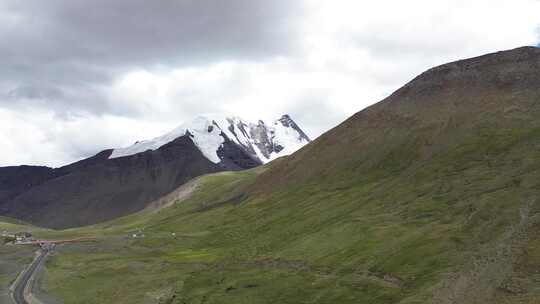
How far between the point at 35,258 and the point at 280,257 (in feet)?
338

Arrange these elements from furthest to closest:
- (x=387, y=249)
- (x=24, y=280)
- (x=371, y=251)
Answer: (x=24, y=280), (x=371, y=251), (x=387, y=249)

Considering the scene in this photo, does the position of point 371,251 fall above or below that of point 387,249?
above

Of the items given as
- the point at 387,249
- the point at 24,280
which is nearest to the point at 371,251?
the point at 387,249

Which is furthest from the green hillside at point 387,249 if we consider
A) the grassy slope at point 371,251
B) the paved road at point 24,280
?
the paved road at point 24,280

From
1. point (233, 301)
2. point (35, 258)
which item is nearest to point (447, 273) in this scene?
point (233, 301)

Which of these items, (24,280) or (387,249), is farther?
(24,280)

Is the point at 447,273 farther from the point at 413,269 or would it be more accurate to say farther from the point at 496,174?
the point at 496,174

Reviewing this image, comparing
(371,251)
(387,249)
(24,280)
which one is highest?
(24,280)

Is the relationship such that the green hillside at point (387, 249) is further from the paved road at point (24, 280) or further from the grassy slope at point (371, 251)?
the paved road at point (24, 280)

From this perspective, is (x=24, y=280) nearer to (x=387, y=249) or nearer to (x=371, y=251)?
(x=371, y=251)

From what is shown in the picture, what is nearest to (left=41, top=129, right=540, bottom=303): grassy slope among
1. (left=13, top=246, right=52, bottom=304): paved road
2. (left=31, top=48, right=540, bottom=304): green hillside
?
(left=31, top=48, right=540, bottom=304): green hillside

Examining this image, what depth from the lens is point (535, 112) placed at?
619 feet

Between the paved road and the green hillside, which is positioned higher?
the paved road

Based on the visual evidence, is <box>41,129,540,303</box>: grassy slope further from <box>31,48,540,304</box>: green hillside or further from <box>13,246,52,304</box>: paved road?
<box>13,246,52,304</box>: paved road
